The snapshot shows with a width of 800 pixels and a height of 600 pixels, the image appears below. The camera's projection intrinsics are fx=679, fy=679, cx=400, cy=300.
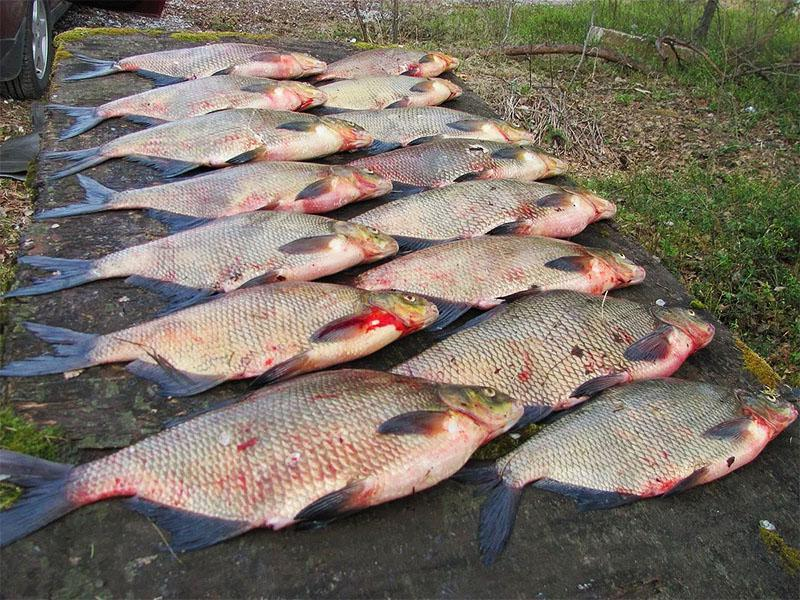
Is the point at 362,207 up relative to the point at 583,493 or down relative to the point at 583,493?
up

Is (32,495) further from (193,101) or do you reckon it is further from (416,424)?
(193,101)

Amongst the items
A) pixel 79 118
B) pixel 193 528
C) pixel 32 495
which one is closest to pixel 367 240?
pixel 193 528

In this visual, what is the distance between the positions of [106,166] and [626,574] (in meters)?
3.43

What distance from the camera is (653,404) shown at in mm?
2611

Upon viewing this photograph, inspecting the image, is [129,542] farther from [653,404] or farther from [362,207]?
[362,207]

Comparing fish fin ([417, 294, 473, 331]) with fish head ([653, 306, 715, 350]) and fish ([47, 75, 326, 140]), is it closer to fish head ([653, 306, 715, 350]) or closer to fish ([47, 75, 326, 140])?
fish head ([653, 306, 715, 350])

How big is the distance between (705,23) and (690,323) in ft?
31.5

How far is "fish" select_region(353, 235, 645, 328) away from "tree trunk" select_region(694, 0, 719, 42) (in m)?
9.04

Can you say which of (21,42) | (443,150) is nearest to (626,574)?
(443,150)

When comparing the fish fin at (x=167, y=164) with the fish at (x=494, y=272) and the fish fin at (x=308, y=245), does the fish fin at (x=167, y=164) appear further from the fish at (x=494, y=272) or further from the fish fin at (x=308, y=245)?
the fish at (x=494, y=272)

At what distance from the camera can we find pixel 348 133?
14.2ft

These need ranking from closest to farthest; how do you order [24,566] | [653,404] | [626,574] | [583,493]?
[24,566] → [626,574] → [583,493] → [653,404]

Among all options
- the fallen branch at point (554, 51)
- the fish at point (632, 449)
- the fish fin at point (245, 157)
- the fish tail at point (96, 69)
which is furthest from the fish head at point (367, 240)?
the fallen branch at point (554, 51)

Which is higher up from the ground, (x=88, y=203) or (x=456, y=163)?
(x=456, y=163)
